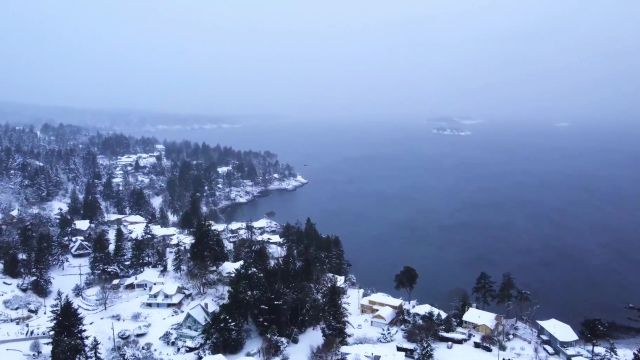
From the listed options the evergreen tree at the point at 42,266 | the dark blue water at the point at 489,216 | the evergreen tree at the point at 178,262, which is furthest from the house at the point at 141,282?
the dark blue water at the point at 489,216

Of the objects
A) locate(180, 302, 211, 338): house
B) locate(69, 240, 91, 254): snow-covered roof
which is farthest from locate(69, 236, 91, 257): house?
locate(180, 302, 211, 338): house

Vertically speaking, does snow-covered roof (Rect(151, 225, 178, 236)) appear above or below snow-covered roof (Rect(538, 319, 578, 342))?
above

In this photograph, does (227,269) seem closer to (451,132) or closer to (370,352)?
(370,352)

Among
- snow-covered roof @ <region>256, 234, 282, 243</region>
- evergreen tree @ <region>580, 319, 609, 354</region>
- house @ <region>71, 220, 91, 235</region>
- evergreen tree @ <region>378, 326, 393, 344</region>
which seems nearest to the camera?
evergreen tree @ <region>378, 326, 393, 344</region>

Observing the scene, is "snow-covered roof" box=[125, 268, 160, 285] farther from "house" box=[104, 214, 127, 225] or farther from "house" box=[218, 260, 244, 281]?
"house" box=[104, 214, 127, 225]

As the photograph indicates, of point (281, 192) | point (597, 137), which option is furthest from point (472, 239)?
point (597, 137)

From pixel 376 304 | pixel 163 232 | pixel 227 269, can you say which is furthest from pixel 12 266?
pixel 376 304

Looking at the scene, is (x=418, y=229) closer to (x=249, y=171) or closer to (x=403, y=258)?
(x=403, y=258)
